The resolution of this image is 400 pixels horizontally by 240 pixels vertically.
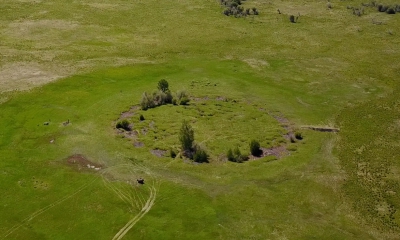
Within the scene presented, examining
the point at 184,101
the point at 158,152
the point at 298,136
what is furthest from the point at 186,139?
the point at 298,136

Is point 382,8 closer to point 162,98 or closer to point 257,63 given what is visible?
point 257,63

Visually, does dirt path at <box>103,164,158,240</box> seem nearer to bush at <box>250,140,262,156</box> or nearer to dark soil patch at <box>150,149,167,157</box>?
dark soil patch at <box>150,149,167,157</box>

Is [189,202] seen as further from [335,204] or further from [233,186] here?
[335,204]

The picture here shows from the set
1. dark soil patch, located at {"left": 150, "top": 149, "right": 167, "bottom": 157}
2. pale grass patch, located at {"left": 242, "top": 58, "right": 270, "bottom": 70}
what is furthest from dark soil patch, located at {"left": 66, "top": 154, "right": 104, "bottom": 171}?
pale grass patch, located at {"left": 242, "top": 58, "right": 270, "bottom": 70}

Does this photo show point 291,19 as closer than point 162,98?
No

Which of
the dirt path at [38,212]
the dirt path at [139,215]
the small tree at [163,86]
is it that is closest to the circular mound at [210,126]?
the small tree at [163,86]
